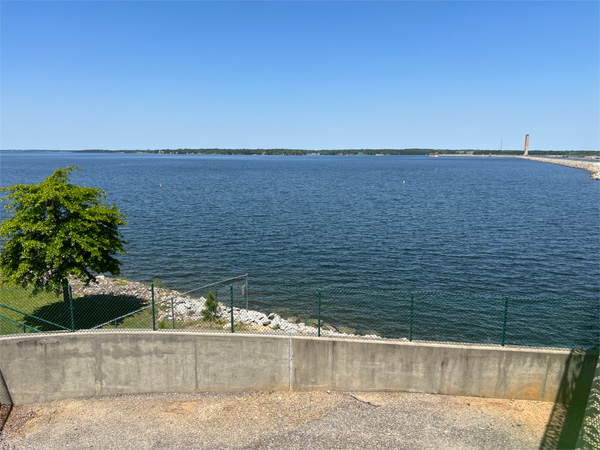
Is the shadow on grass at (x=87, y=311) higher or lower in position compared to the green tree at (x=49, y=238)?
lower

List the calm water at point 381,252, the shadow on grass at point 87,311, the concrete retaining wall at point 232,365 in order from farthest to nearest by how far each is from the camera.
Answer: the calm water at point 381,252, the shadow on grass at point 87,311, the concrete retaining wall at point 232,365

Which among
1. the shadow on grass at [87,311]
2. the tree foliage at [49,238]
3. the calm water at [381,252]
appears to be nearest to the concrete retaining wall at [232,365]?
the calm water at [381,252]

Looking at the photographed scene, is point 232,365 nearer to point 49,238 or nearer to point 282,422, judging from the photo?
point 282,422

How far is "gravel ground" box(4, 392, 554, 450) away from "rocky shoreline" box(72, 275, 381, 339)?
3.35 m

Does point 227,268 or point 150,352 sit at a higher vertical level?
point 150,352

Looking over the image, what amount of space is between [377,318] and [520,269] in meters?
14.6

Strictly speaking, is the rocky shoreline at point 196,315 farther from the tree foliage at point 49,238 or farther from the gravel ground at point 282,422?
the gravel ground at point 282,422

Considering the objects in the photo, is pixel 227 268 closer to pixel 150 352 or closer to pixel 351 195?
pixel 150 352

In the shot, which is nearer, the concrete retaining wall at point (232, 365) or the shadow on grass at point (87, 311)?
the concrete retaining wall at point (232, 365)

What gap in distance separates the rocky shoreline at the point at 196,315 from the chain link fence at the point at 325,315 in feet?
0.14

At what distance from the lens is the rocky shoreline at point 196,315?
614 inches

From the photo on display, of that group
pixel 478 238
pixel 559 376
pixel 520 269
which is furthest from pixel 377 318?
pixel 478 238

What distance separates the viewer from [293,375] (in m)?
12.1

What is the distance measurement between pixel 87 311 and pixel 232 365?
361 inches
